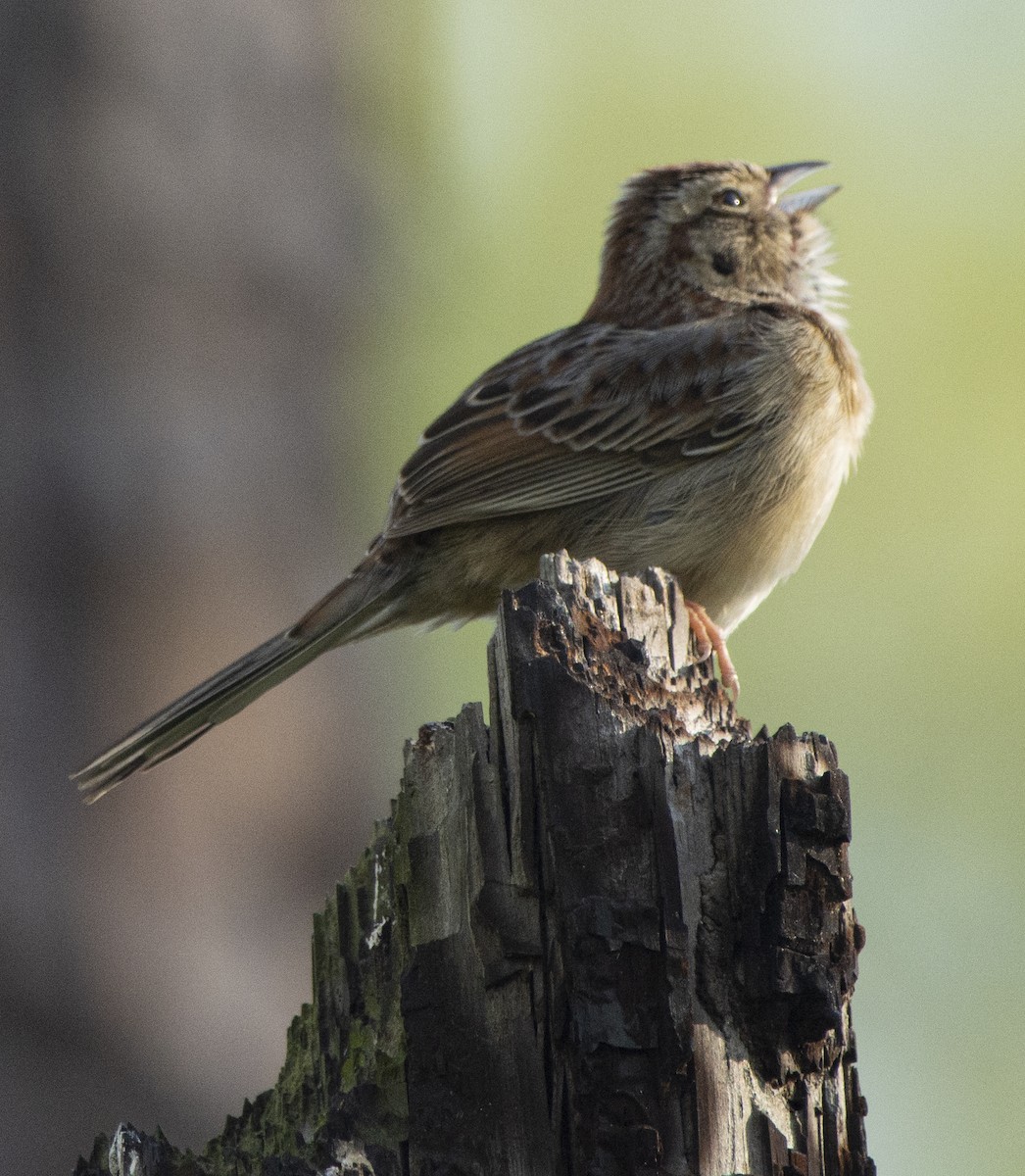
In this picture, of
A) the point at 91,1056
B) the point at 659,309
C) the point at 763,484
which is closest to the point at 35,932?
the point at 91,1056

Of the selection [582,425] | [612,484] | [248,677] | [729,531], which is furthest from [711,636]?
[248,677]

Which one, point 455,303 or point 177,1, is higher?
point 455,303

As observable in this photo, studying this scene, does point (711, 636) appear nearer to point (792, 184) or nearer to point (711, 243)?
point (711, 243)

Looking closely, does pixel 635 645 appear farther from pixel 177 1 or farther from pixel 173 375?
pixel 177 1

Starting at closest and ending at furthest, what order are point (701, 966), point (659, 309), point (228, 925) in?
1. point (701, 966)
2. point (228, 925)
3. point (659, 309)

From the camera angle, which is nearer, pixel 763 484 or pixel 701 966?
pixel 701 966

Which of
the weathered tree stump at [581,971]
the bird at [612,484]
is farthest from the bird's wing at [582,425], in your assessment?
the weathered tree stump at [581,971]
